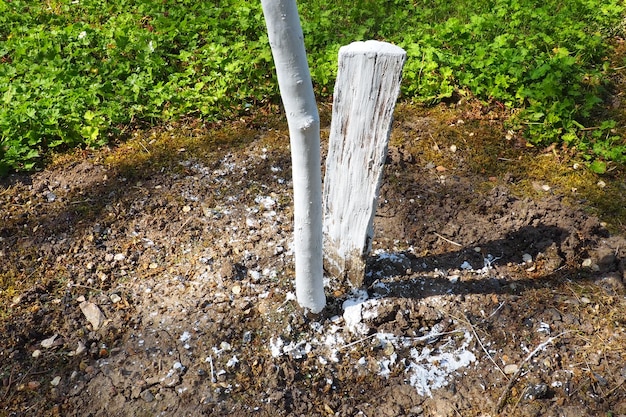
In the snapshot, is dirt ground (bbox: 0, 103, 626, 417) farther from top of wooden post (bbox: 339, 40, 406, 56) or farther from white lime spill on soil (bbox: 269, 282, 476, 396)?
top of wooden post (bbox: 339, 40, 406, 56)

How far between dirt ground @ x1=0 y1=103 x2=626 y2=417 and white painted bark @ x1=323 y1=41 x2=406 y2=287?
0.80 ft

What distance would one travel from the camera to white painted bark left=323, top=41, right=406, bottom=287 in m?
2.06

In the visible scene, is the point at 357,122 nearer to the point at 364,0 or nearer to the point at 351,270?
the point at 351,270

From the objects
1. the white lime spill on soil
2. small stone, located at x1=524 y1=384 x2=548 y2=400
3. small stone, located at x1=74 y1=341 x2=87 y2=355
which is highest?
small stone, located at x1=74 y1=341 x2=87 y2=355

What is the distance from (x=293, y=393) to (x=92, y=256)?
4.97 feet

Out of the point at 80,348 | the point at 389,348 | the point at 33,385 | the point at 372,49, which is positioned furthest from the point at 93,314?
the point at 372,49

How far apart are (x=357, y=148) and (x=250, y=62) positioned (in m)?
2.28

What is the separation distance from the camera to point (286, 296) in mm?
2697

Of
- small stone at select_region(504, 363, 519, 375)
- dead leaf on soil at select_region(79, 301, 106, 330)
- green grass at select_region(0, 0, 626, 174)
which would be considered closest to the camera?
small stone at select_region(504, 363, 519, 375)

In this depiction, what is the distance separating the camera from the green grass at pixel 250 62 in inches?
150

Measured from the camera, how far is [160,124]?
4016mm

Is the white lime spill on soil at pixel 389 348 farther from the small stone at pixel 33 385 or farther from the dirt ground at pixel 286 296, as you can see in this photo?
the small stone at pixel 33 385

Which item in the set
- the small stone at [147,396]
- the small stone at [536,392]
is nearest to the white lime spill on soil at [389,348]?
the small stone at [536,392]

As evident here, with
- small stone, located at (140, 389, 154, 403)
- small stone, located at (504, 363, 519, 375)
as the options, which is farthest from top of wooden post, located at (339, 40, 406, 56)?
small stone, located at (140, 389, 154, 403)
